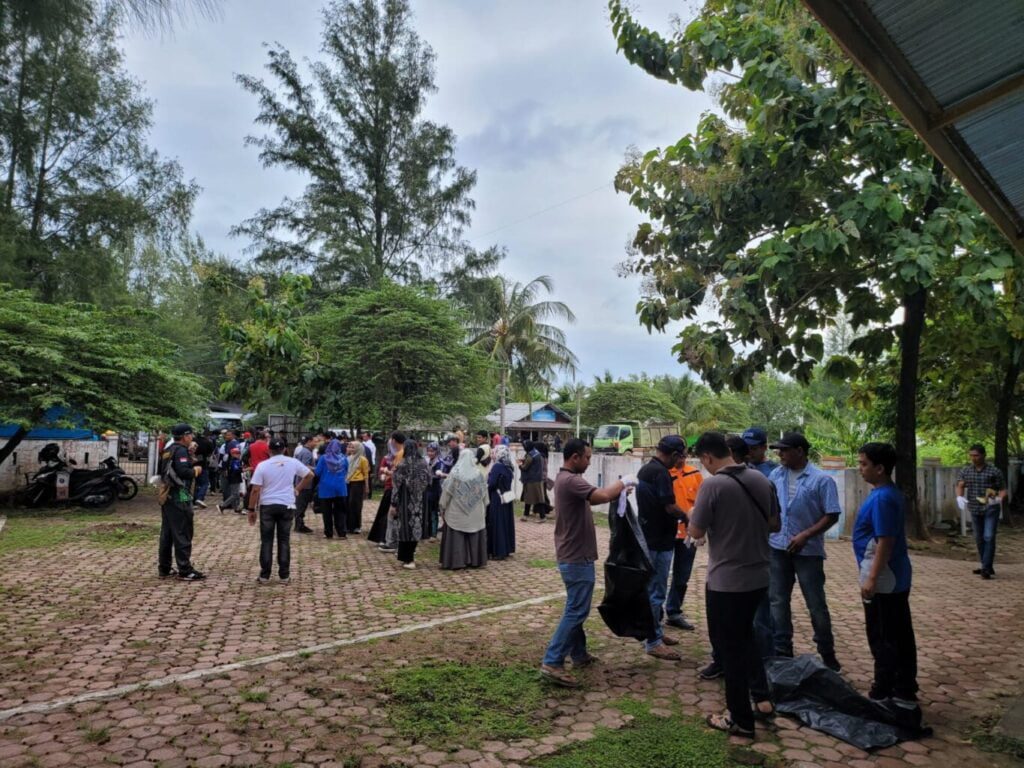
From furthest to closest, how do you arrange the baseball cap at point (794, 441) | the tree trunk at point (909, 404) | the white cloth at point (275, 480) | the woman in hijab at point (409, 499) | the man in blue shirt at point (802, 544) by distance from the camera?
the tree trunk at point (909, 404) → the woman in hijab at point (409, 499) → the white cloth at point (275, 480) → the baseball cap at point (794, 441) → the man in blue shirt at point (802, 544)

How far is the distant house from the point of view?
1692 inches

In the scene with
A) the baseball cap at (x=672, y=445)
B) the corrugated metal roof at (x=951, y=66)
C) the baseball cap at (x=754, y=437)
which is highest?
the corrugated metal roof at (x=951, y=66)

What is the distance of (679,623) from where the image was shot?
6.28m

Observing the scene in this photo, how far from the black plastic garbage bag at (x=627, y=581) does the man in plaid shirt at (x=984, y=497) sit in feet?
20.2

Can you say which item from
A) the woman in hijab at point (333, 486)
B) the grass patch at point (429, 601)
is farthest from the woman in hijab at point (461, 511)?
the woman in hijab at point (333, 486)

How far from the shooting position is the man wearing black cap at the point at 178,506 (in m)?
7.67

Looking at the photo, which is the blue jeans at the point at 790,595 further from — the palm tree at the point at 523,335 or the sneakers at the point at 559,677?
the palm tree at the point at 523,335

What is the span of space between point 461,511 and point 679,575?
11.3 ft

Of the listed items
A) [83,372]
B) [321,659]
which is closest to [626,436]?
[83,372]

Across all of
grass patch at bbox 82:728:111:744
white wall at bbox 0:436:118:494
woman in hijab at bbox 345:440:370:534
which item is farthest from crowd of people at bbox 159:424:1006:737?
white wall at bbox 0:436:118:494

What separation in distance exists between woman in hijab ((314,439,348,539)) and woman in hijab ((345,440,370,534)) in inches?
8.2

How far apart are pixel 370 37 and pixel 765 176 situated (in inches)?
960

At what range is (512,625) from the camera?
628 cm

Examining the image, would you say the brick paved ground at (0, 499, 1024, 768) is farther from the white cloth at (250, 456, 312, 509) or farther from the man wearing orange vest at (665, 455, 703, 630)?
the white cloth at (250, 456, 312, 509)
